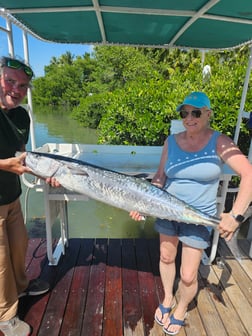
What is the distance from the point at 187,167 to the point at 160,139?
3973 millimetres

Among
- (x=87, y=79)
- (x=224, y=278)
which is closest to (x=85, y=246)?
(x=224, y=278)

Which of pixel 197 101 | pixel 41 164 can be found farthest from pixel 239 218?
pixel 41 164

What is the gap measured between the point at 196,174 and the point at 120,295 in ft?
5.16

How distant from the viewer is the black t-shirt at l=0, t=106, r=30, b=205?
6.10 ft

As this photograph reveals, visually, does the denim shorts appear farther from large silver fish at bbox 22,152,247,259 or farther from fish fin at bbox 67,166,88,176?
fish fin at bbox 67,166,88,176

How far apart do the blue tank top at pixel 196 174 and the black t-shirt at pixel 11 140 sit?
3.86 ft

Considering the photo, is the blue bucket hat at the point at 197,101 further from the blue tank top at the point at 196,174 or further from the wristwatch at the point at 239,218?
the wristwatch at the point at 239,218

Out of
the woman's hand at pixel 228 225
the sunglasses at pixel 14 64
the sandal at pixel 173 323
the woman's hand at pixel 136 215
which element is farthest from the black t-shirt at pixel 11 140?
the sandal at pixel 173 323

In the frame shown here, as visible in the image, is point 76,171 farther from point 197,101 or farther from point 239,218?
point 239,218

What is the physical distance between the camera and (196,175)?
1.80 metres

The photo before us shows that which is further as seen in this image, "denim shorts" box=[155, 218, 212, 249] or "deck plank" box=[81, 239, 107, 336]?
"deck plank" box=[81, 239, 107, 336]

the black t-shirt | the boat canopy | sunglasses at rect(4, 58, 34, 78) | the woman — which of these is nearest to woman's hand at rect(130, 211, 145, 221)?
the woman

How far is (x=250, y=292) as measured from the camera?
2.70 m

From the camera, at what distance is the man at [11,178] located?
1850mm
